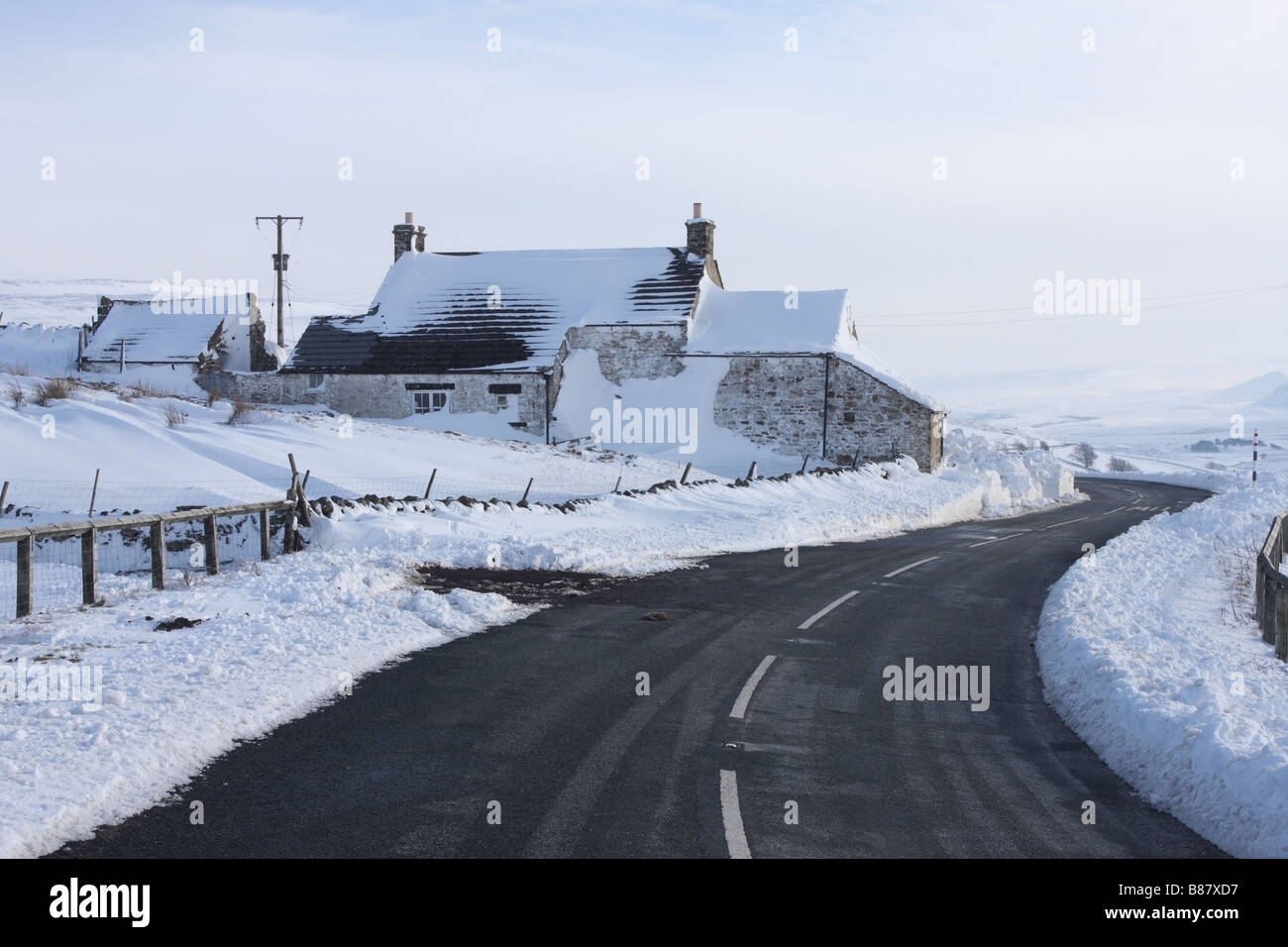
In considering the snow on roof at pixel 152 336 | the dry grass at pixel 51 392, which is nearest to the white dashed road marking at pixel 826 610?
the dry grass at pixel 51 392

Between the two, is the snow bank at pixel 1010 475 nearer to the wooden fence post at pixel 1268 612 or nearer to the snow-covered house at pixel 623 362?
the snow-covered house at pixel 623 362

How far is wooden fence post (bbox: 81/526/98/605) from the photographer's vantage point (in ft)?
39.6

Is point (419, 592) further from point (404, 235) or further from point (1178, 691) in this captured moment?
point (404, 235)

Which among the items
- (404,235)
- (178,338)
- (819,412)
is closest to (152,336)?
(178,338)

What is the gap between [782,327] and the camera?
4275 cm

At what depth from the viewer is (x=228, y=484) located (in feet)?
73.0

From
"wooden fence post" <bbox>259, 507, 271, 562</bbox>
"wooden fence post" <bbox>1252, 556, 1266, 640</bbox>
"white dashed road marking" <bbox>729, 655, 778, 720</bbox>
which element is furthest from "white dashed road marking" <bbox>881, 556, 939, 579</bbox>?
"wooden fence post" <bbox>259, 507, 271, 562</bbox>

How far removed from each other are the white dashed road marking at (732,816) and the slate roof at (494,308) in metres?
35.4

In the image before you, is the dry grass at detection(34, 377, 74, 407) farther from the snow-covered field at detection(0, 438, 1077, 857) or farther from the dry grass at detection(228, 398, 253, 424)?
the snow-covered field at detection(0, 438, 1077, 857)

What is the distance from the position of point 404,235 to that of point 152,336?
702 inches

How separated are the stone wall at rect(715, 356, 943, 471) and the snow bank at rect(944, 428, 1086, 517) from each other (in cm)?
272

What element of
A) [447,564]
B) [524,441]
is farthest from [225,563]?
[524,441]
